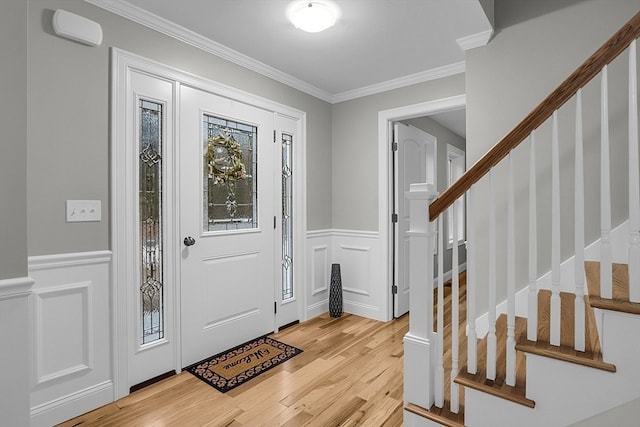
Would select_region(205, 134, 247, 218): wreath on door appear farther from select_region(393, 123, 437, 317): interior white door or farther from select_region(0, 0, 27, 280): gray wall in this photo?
select_region(393, 123, 437, 317): interior white door

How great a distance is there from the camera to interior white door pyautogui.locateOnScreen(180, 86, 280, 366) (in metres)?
2.43

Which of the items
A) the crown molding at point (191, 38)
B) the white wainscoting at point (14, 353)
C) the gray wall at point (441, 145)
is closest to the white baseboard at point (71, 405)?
the white wainscoting at point (14, 353)

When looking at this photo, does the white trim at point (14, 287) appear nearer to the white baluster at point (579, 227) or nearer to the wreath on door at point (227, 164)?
the wreath on door at point (227, 164)

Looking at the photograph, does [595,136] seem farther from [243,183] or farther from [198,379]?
[198,379]

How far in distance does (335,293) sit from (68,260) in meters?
2.40

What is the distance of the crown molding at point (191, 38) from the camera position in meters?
2.01

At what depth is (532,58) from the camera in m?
2.21

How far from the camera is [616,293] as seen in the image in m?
1.27

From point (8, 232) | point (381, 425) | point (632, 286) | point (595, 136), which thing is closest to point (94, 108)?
point (8, 232)

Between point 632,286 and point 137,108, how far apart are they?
8.67 ft

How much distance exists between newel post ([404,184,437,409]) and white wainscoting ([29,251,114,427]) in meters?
1.76

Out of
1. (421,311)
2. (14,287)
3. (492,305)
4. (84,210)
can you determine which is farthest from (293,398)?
(84,210)

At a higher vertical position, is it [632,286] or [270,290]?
[632,286]

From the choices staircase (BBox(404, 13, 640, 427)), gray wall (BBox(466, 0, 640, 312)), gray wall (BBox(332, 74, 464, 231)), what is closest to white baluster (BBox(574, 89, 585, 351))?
staircase (BBox(404, 13, 640, 427))
